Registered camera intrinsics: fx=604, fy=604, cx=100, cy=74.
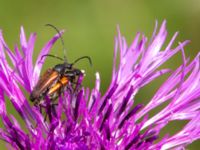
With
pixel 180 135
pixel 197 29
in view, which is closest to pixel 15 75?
pixel 180 135

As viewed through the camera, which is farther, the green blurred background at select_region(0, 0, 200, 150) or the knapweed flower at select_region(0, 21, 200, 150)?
the green blurred background at select_region(0, 0, 200, 150)

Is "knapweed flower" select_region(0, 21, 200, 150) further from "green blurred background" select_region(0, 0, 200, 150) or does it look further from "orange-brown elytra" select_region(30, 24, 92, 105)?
"green blurred background" select_region(0, 0, 200, 150)

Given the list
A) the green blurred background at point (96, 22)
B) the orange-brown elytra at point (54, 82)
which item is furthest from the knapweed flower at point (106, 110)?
the green blurred background at point (96, 22)

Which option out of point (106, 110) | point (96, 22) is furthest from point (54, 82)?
point (96, 22)

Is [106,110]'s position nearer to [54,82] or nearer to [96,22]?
[54,82]

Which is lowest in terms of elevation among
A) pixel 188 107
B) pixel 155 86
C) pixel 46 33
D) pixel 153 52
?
pixel 155 86

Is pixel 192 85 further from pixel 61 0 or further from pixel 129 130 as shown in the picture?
pixel 61 0

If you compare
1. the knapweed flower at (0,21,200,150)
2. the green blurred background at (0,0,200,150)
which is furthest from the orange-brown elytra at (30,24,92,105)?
the green blurred background at (0,0,200,150)
